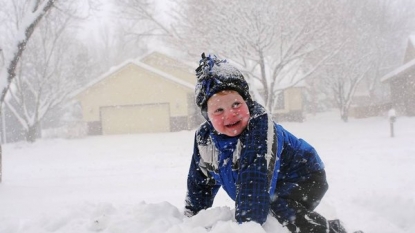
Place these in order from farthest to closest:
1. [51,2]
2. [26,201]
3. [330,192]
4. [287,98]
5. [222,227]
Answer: [287,98]
[51,2]
[26,201]
[330,192]
[222,227]

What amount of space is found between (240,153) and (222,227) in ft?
1.53

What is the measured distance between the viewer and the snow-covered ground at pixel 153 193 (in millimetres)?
2391

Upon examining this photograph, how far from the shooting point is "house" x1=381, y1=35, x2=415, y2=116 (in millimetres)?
23245

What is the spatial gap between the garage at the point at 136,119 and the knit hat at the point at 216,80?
22094 millimetres

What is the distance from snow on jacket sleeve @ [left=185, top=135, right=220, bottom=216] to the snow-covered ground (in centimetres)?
14

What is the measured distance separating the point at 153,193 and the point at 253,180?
482 centimetres

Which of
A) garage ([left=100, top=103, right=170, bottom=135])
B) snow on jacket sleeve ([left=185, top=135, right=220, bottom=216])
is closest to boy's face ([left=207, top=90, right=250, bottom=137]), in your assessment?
snow on jacket sleeve ([left=185, top=135, right=220, bottom=216])

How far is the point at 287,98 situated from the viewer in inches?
1094

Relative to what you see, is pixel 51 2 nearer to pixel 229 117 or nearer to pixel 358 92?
pixel 229 117

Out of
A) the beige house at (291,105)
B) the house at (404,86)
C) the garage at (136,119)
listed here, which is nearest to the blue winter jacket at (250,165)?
the garage at (136,119)

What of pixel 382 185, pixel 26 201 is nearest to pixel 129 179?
pixel 26 201

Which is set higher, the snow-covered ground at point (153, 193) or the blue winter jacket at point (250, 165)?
the blue winter jacket at point (250, 165)

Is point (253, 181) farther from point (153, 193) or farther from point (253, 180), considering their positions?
point (153, 193)

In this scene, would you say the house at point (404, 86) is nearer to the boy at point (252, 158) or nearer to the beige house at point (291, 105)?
the beige house at point (291, 105)
